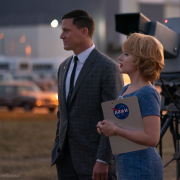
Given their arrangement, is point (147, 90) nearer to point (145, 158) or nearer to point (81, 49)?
point (145, 158)

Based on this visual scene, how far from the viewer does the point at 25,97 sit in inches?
598

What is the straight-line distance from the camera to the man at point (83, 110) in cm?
205

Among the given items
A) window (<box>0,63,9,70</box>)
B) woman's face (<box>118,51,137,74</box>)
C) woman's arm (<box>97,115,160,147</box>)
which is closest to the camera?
woman's arm (<box>97,115,160,147</box>)

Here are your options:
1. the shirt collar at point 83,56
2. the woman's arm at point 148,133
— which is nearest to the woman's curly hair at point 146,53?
the woman's arm at point 148,133

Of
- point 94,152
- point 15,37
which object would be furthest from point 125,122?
point 15,37

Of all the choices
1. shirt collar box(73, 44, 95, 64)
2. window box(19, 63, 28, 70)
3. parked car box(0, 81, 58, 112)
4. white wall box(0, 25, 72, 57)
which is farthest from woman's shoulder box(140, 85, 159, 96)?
white wall box(0, 25, 72, 57)

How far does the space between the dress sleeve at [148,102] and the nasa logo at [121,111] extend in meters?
0.07

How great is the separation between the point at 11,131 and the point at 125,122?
7.04 meters

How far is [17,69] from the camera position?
26766 mm

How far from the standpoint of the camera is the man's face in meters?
2.19

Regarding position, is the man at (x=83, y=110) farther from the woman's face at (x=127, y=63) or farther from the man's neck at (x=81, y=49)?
the woman's face at (x=127, y=63)

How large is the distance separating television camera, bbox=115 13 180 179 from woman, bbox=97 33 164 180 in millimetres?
594

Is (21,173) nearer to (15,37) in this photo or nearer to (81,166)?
(81,166)

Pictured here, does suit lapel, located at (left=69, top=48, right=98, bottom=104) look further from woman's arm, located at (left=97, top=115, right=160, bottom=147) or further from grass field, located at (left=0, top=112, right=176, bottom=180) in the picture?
grass field, located at (left=0, top=112, right=176, bottom=180)
